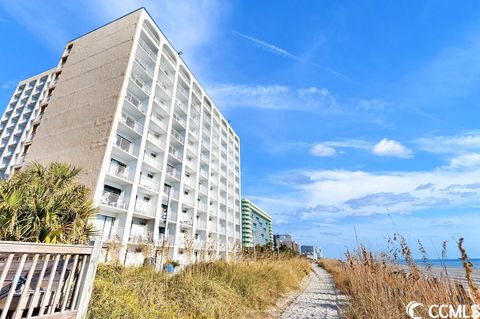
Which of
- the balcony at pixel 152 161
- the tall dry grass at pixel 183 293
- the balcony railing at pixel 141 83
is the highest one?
the balcony railing at pixel 141 83

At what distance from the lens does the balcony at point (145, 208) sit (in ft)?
59.2

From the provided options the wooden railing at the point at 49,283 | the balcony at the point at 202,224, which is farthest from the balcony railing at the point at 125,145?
the wooden railing at the point at 49,283

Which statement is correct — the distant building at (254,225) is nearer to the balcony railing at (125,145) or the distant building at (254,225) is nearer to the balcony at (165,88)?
the balcony at (165,88)

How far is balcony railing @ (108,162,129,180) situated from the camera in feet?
54.2

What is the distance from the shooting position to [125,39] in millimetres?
20219

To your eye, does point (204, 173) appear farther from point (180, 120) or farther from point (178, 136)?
point (180, 120)

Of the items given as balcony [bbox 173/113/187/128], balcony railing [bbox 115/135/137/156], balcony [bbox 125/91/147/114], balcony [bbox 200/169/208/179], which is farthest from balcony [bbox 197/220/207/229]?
balcony [bbox 125/91/147/114]

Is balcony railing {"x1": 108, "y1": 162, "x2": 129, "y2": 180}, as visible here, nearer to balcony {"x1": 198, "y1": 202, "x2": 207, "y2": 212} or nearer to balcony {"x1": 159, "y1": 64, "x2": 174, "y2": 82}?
balcony {"x1": 159, "y1": 64, "x2": 174, "y2": 82}

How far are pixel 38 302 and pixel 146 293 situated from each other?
2.67m

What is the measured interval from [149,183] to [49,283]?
18.0 metres

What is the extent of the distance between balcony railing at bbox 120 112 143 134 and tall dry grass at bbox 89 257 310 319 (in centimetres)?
1379

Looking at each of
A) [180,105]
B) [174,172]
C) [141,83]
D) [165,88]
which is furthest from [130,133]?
[180,105]

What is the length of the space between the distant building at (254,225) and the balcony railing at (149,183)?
33967mm

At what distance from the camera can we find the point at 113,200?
1602 cm
